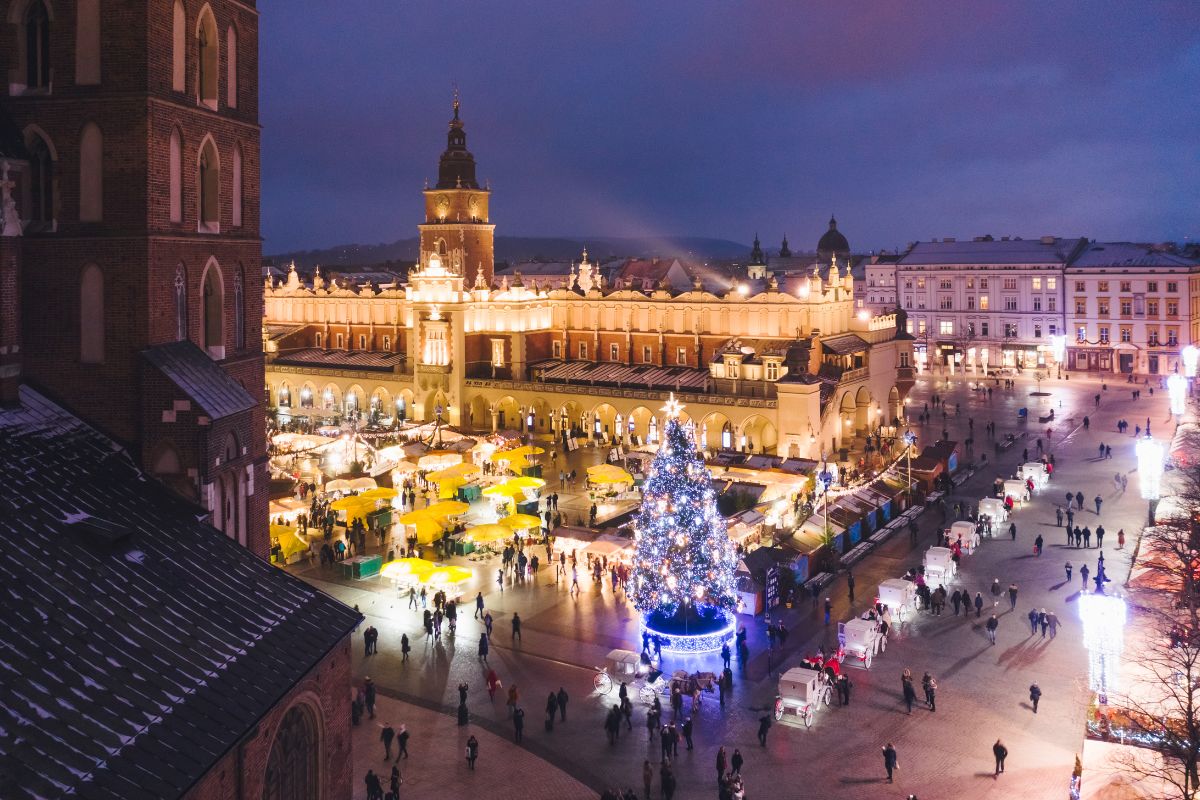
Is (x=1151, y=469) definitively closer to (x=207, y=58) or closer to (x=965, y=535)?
(x=965, y=535)

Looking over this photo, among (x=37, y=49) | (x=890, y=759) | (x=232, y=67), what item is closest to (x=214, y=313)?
(x=232, y=67)

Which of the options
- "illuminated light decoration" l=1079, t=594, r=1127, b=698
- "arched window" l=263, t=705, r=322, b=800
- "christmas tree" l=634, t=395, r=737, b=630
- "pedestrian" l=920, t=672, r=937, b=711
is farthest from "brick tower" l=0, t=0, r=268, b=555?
"illuminated light decoration" l=1079, t=594, r=1127, b=698

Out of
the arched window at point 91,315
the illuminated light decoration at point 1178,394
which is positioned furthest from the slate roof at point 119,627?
the illuminated light decoration at point 1178,394

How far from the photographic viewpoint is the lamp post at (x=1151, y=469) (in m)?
36.7

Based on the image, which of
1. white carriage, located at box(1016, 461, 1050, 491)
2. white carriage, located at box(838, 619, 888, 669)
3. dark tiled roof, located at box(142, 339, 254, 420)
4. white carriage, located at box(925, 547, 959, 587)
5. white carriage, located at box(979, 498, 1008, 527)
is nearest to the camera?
dark tiled roof, located at box(142, 339, 254, 420)

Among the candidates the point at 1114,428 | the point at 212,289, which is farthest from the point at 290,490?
the point at 1114,428

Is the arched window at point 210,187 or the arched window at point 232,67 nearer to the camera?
the arched window at point 210,187

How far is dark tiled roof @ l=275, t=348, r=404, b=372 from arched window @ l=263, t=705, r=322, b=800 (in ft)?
178

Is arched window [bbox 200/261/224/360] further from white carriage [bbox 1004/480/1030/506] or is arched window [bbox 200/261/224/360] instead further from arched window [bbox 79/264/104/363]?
white carriage [bbox 1004/480/1030/506]

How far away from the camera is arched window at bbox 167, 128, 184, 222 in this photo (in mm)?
14820

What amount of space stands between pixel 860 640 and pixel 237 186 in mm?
17642

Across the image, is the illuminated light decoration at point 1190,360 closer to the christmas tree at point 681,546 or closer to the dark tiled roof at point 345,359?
the dark tiled roof at point 345,359

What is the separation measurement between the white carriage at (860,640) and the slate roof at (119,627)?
50.8ft

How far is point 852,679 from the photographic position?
24.0 m
